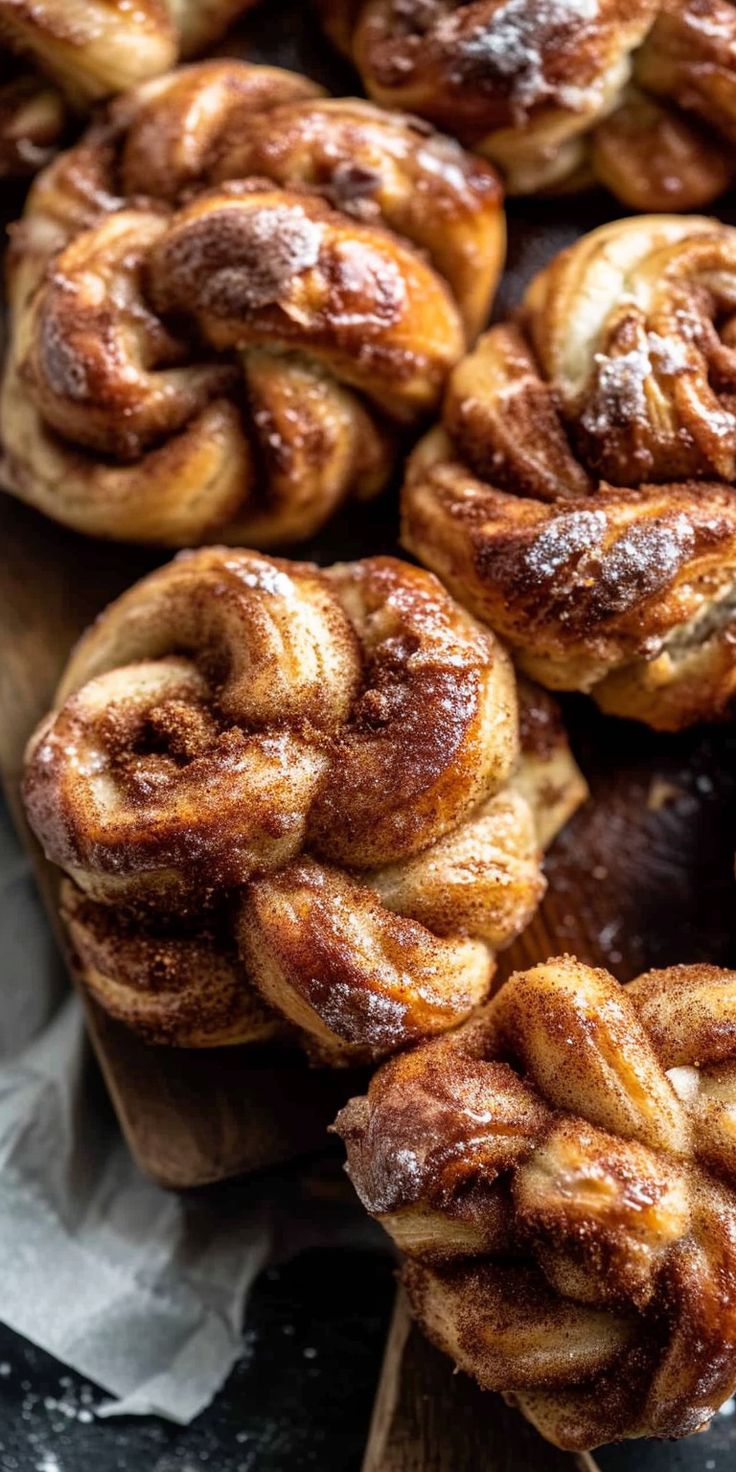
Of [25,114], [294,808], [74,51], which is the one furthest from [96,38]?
[294,808]

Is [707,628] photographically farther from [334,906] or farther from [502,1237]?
[502,1237]

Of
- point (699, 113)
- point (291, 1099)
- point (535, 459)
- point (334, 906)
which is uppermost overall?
point (699, 113)

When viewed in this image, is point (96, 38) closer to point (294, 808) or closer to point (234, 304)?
point (234, 304)

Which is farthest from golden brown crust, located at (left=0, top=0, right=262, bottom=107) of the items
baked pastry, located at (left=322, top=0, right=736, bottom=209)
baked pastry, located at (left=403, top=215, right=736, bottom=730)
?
baked pastry, located at (left=403, top=215, right=736, bottom=730)

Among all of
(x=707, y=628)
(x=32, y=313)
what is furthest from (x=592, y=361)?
(x=32, y=313)

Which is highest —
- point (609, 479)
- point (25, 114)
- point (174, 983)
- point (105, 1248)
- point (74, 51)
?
point (74, 51)

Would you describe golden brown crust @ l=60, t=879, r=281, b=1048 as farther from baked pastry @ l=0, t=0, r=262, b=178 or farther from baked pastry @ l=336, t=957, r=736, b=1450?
baked pastry @ l=0, t=0, r=262, b=178
